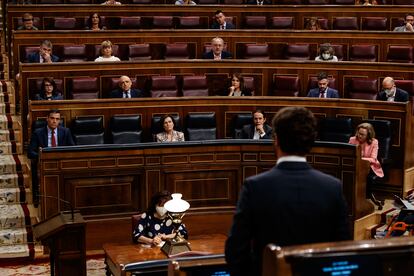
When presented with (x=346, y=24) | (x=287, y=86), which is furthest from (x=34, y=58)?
(x=346, y=24)

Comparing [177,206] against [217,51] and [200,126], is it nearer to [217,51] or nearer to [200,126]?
[200,126]

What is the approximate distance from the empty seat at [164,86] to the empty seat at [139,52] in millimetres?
754

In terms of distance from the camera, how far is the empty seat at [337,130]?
657 centimetres

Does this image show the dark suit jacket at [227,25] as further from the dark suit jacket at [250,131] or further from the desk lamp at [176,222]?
the desk lamp at [176,222]

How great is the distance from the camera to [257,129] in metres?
6.40

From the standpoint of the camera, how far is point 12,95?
7949mm

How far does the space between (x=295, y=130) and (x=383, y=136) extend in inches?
191

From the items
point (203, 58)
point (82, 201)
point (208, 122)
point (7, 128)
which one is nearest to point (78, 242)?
point (82, 201)

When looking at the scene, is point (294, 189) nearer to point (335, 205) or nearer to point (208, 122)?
point (335, 205)

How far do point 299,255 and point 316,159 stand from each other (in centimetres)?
422

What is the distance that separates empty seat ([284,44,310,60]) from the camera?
8125 millimetres

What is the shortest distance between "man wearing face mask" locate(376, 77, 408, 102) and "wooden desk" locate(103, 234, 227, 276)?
8.57 feet

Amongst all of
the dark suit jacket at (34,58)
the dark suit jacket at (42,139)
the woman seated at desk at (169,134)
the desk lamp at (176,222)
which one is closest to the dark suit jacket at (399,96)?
the woman seated at desk at (169,134)

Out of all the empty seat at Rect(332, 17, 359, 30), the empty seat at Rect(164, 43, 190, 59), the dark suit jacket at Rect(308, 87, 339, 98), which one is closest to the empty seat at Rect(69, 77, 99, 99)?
the empty seat at Rect(164, 43, 190, 59)
